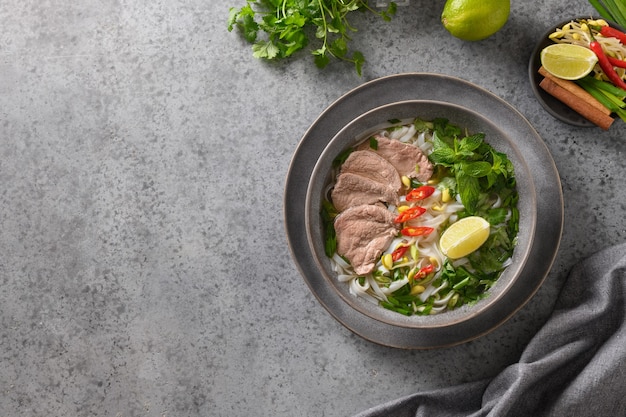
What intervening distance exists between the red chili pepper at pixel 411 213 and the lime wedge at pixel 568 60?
0.99m

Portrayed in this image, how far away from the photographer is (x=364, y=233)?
3193 millimetres

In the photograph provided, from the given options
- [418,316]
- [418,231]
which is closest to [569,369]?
[418,316]

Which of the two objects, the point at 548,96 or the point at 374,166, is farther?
the point at 548,96

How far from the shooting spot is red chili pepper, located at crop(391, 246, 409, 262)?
318cm

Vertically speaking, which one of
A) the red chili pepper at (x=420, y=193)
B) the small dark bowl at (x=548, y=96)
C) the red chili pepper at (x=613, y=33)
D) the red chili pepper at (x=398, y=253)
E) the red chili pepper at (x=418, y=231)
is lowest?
the red chili pepper at (x=398, y=253)

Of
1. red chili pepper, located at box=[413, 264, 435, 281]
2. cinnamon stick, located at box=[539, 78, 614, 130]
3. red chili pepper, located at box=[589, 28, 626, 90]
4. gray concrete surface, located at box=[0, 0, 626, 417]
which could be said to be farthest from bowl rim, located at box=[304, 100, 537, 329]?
red chili pepper, located at box=[589, 28, 626, 90]

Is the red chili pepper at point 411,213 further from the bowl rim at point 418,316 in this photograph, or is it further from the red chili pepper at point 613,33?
the red chili pepper at point 613,33

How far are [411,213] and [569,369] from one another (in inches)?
44.7

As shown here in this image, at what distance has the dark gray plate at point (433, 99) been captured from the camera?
3178 millimetres

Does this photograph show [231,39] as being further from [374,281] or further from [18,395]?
[18,395]

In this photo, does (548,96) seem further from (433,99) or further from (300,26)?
(300,26)

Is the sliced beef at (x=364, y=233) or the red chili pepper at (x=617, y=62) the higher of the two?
the red chili pepper at (x=617, y=62)

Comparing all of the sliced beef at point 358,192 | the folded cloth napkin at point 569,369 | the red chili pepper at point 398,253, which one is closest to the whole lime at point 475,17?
the sliced beef at point 358,192

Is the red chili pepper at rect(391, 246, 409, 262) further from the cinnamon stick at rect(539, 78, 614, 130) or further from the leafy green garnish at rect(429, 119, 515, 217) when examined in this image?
the cinnamon stick at rect(539, 78, 614, 130)
